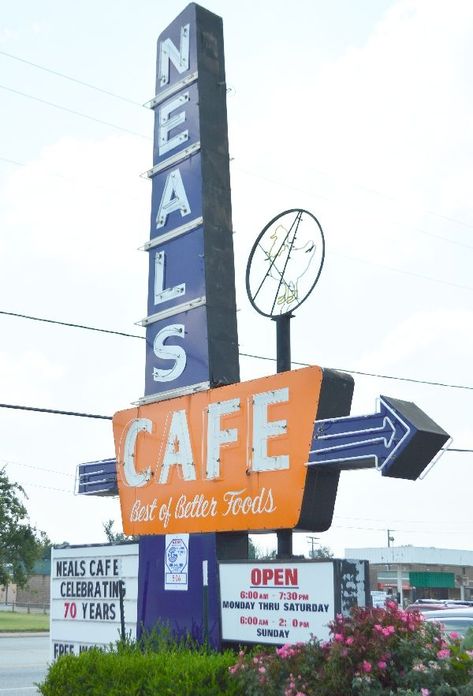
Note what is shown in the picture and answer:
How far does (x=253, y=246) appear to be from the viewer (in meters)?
12.8

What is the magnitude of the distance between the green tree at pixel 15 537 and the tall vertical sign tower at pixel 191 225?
41.9 m

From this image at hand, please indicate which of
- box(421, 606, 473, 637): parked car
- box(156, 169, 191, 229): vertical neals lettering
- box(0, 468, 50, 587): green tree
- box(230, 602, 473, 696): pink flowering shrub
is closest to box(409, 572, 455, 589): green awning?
box(0, 468, 50, 587): green tree

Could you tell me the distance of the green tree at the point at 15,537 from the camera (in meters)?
53.2

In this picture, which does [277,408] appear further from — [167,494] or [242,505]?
[167,494]

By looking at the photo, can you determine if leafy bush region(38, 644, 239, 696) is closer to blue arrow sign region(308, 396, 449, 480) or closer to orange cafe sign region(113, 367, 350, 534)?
orange cafe sign region(113, 367, 350, 534)

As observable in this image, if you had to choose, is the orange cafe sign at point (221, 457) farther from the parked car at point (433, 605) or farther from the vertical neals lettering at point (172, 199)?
the vertical neals lettering at point (172, 199)

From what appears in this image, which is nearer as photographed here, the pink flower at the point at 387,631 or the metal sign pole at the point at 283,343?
the pink flower at the point at 387,631

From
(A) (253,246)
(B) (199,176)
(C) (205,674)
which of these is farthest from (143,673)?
(B) (199,176)

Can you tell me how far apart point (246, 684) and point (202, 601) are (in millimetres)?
2640

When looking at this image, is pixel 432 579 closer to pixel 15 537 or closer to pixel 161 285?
pixel 15 537

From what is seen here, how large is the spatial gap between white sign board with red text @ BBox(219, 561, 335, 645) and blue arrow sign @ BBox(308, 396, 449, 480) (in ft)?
Result: 3.94

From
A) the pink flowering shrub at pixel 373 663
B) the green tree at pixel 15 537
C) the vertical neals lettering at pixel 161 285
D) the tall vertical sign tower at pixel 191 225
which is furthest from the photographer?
the green tree at pixel 15 537

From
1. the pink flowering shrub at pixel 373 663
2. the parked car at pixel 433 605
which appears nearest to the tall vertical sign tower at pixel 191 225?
the parked car at pixel 433 605

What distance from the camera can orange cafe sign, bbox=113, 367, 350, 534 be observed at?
10727mm
